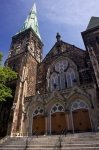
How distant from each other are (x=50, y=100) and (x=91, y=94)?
475 centimetres

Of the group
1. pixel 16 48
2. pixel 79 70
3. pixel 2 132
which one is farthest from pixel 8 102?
pixel 16 48

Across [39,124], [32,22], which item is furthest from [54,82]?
[32,22]

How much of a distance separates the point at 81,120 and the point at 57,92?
4.09 metres

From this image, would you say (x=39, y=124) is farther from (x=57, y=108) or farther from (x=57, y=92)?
(x=57, y=92)

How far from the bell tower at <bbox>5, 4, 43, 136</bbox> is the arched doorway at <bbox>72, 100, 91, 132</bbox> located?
19.7ft

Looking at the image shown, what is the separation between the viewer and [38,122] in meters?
19.2

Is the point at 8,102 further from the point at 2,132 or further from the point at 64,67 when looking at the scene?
the point at 64,67

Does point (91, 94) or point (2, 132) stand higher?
point (91, 94)

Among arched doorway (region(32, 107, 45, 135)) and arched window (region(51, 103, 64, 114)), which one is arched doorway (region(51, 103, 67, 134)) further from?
arched doorway (region(32, 107, 45, 135))

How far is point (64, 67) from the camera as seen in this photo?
23422 mm

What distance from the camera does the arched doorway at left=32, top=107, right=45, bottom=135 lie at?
1864 centimetres

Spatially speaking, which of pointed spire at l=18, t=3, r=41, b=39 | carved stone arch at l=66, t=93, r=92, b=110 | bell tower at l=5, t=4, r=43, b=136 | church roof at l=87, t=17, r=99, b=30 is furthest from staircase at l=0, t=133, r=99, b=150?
pointed spire at l=18, t=3, r=41, b=39

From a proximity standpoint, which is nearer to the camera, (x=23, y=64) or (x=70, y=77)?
(x=70, y=77)

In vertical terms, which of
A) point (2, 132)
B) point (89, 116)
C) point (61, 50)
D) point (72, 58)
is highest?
point (61, 50)
